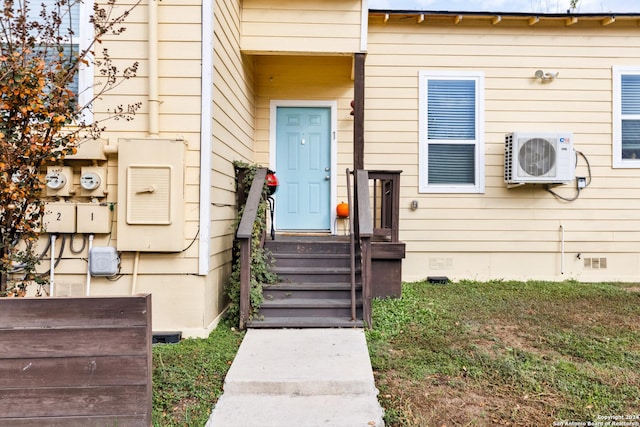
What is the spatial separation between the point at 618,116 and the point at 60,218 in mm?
6749

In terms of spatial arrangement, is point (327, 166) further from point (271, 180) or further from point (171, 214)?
point (171, 214)

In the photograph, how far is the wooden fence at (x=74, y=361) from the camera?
77.4 inches

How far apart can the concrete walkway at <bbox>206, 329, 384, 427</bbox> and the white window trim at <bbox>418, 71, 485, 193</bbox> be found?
117 inches

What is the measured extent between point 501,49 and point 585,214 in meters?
2.53

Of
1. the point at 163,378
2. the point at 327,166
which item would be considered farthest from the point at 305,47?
the point at 163,378

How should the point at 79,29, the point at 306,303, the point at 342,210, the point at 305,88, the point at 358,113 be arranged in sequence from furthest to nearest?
the point at 305,88
the point at 342,210
the point at 358,113
the point at 306,303
the point at 79,29

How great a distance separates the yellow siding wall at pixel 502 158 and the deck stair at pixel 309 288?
1.65 metres

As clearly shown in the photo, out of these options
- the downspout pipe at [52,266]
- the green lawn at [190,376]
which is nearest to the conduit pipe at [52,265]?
the downspout pipe at [52,266]

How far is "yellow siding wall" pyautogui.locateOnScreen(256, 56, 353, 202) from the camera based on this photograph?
571 cm

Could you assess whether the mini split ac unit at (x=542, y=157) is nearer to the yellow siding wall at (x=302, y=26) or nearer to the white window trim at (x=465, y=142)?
the white window trim at (x=465, y=142)

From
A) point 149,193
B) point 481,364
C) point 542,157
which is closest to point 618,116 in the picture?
point 542,157

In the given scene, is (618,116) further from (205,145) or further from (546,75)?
(205,145)

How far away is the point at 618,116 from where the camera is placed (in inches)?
224

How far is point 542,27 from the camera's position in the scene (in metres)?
5.66
